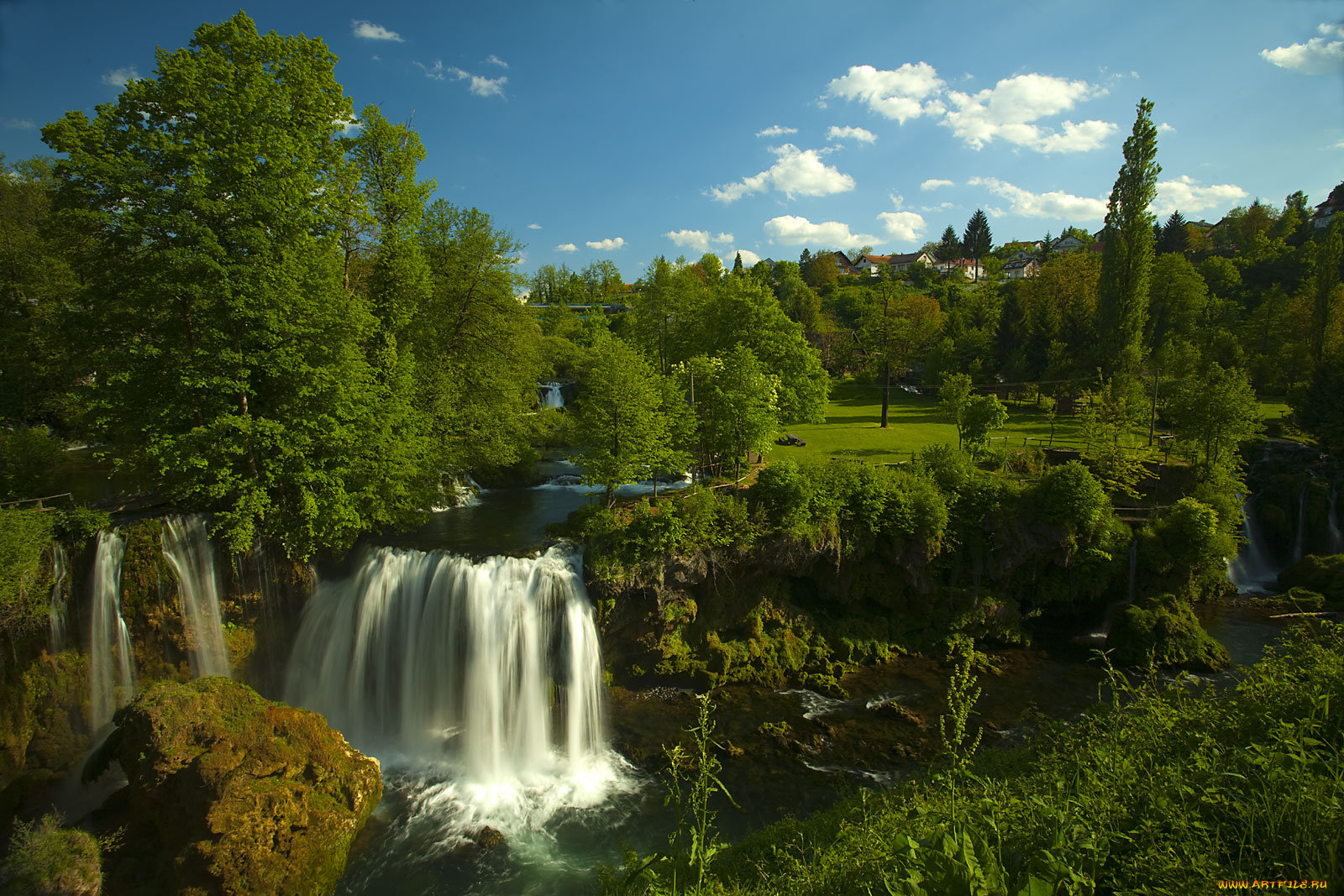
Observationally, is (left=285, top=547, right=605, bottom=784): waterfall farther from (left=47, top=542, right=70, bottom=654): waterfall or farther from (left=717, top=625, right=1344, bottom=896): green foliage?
(left=717, top=625, right=1344, bottom=896): green foliage

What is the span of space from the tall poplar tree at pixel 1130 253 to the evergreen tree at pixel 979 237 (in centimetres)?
7289

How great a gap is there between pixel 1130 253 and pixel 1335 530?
25440 mm

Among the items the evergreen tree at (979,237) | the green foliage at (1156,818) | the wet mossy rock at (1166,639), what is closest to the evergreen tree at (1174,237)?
the evergreen tree at (979,237)

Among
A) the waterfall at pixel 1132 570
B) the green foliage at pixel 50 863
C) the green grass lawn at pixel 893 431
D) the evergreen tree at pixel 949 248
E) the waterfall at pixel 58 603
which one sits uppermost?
the evergreen tree at pixel 949 248

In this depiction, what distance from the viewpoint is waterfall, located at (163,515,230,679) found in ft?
55.0

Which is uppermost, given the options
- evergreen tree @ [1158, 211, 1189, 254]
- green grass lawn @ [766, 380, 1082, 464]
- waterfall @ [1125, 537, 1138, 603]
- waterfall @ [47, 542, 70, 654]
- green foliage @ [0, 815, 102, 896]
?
evergreen tree @ [1158, 211, 1189, 254]

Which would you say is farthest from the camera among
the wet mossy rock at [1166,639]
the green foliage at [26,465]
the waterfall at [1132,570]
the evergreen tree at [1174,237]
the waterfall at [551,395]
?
the evergreen tree at [1174,237]

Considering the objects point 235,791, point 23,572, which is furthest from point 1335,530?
point 23,572

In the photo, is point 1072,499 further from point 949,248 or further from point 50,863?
point 949,248

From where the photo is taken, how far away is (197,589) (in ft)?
56.2

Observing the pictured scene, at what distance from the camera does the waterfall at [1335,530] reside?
85.1 feet

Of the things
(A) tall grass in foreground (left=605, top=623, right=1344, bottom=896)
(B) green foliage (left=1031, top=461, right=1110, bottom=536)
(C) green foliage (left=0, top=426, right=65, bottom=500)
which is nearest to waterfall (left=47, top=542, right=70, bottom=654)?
(C) green foliage (left=0, top=426, right=65, bottom=500)

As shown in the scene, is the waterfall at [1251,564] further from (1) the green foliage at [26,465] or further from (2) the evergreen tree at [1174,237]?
(2) the evergreen tree at [1174,237]

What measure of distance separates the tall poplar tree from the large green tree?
48.8 metres
